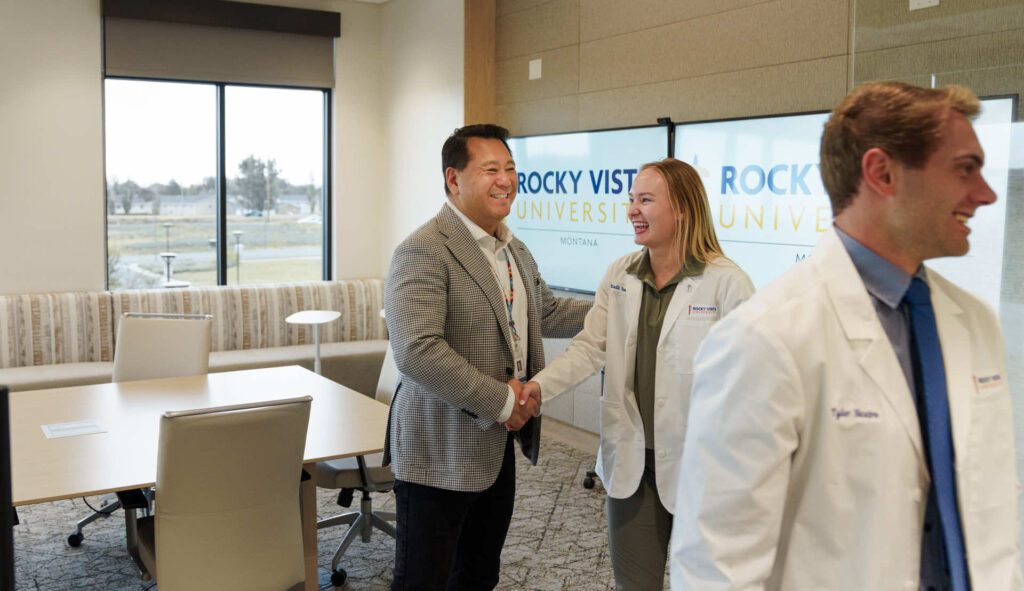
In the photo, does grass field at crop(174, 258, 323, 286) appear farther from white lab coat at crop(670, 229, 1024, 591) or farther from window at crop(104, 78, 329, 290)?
white lab coat at crop(670, 229, 1024, 591)

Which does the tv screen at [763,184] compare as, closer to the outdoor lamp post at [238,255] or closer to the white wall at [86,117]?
the white wall at [86,117]

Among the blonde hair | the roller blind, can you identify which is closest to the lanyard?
the blonde hair

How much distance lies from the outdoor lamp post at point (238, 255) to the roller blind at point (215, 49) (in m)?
1.21

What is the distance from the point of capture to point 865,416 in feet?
3.99

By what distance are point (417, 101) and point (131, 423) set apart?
4287mm

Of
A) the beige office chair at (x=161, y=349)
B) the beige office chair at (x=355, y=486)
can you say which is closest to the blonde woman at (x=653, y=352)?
the beige office chair at (x=355, y=486)

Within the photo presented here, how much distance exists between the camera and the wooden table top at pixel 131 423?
2568 millimetres

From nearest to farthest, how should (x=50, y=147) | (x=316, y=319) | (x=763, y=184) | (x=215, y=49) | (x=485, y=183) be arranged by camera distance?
(x=485, y=183) < (x=763, y=184) < (x=316, y=319) < (x=50, y=147) < (x=215, y=49)

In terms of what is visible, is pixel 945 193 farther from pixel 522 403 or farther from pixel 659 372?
pixel 522 403

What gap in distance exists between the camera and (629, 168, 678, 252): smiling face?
2.34 m

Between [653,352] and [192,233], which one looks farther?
[192,233]

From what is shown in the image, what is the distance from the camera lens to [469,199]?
242 centimetres

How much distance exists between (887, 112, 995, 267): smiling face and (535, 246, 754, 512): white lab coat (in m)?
1.00

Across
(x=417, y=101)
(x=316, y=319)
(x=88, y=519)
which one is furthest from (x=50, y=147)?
(x=88, y=519)
